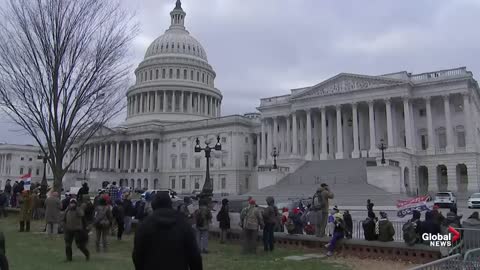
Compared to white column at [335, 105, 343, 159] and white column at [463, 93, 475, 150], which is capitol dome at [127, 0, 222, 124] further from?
white column at [463, 93, 475, 150]

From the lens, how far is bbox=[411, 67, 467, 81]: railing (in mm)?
57125

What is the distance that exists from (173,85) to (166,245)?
99.6 metres

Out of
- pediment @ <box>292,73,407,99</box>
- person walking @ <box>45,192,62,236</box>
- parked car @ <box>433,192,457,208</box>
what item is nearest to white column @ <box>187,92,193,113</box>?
pediment @ <box>292,73,407,99</box>

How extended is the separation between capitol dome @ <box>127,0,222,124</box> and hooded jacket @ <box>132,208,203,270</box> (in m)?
95.6

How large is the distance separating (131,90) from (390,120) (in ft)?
224

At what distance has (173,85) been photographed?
103m

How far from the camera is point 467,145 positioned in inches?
2210

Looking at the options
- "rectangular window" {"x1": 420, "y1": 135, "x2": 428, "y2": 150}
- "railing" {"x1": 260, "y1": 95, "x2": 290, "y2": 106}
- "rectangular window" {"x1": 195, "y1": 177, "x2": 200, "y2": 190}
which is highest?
"railing" {"x1": 260, "y1": 95, "x2": 290, "y2": 106}

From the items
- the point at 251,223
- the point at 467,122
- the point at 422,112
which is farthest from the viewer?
the point at 422,112

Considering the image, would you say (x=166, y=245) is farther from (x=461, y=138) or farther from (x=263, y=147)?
(x=263, y=147)

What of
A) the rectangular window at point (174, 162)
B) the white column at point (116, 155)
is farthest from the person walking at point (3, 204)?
the white column at point (116, 155)

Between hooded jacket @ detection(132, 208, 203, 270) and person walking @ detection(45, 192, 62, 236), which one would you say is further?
person walking @ detection(45, 192, 62, 236)

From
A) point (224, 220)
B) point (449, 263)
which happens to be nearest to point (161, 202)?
point (449, 263)

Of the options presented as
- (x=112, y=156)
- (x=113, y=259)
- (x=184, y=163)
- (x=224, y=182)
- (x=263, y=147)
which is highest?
(x=112, y=156)
